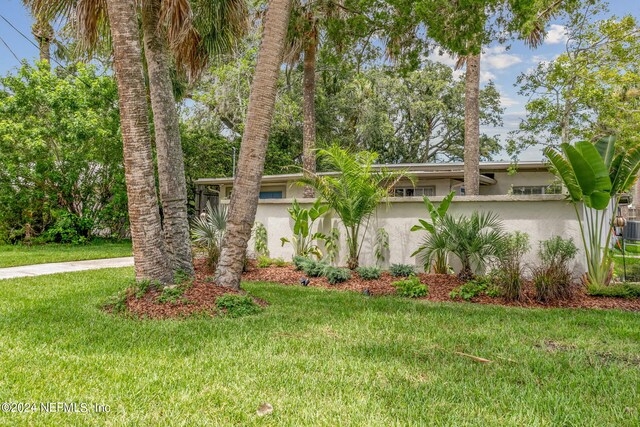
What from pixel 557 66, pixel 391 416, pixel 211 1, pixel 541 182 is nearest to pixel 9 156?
pixel 211 1

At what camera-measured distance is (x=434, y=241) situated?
9.09 meters

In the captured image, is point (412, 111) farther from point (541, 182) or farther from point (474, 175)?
point (474, 175)

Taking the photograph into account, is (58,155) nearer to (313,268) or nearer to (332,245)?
(332,245)

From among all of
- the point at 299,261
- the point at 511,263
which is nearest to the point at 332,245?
the point at 299,261

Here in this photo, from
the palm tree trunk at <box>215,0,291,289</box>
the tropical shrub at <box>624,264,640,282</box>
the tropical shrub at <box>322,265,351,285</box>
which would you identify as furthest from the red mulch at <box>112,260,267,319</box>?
the tropical shrub at <box>624,264,640,282</box>

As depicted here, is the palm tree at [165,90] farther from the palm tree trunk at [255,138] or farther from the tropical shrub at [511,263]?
the tropical shrub at [511,263]

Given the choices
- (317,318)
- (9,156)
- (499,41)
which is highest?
(499,41)

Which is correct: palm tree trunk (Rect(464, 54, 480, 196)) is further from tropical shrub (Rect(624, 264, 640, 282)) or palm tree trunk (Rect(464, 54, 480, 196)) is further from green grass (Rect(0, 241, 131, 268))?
green grass (Rect(0, 241, 131, 268))

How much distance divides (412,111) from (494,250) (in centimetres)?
2042

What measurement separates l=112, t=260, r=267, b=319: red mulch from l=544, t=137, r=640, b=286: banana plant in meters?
6.23

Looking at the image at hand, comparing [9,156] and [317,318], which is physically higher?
[9,156]

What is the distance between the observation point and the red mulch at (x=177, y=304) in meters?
5.77

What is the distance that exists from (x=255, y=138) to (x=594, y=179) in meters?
5.79

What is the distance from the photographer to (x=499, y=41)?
9.76 m
